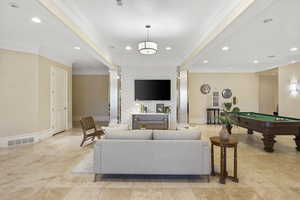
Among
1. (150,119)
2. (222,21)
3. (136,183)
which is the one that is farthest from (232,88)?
(136,183)

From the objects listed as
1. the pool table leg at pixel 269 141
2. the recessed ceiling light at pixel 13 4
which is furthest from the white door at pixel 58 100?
the pool table leg at pixel 269 141

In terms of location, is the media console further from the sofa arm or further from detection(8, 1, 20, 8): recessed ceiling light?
detection(8, 1, 20, 8): recessed ceiling light

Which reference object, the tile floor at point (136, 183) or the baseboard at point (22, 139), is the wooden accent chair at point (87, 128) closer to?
the tile floor at point (136, 183)

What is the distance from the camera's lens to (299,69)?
22.1 feet

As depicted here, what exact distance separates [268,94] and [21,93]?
11.4 meters

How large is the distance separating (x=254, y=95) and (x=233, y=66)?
6.52ft

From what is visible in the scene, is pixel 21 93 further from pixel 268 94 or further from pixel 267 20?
pixel 268 94

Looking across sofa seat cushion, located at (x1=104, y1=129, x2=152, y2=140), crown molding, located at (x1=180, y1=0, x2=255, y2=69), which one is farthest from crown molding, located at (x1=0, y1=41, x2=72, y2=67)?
crown molding, located at (x1=180, y1=0, x2=255, y2=69)

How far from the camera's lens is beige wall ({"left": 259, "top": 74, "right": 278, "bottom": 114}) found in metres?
10.0

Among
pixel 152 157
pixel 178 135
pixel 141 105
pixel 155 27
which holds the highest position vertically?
pixel 155 27

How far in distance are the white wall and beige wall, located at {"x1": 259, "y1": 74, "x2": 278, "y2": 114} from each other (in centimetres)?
546

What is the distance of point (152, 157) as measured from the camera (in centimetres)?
283

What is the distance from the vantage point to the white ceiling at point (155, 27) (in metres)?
3.04

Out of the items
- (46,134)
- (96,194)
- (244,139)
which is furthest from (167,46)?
(46,134)
